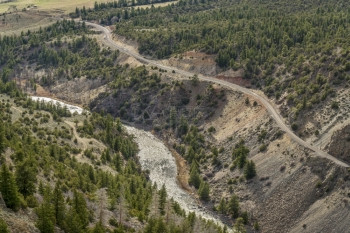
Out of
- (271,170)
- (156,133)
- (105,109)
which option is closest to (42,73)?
(105,109)

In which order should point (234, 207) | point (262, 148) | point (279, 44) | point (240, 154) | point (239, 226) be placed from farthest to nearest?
point (279, 44)
point (240, 154)
point (262, 148)
point (234, 207)
point (239, 226)

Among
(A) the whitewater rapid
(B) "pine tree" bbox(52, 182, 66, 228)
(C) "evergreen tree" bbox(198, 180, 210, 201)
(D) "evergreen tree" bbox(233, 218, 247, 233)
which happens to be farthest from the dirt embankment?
(B) "pine tree" bbox(52, 182, 66, 228)

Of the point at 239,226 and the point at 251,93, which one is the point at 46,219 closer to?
the point at 239,226

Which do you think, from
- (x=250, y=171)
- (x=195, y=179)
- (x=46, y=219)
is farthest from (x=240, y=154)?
(x=46, y=219)

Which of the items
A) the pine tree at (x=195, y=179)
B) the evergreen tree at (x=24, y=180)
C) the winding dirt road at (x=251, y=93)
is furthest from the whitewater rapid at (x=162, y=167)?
the evergreen tree at (x=24, y=180)

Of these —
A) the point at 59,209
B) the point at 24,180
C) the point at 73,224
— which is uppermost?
the point at 24,180

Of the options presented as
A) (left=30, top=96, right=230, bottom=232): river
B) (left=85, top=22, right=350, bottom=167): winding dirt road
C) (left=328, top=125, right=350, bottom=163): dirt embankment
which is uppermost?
(left=328, top=125, right=350, bottom=163): dirt embankment

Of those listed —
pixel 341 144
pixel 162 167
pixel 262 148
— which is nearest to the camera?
pixel 341 144

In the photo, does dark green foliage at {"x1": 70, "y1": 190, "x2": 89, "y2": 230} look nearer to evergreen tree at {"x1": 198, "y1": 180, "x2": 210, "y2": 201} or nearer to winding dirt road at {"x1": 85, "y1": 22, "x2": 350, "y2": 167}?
evergreen tree at {"x1": 198, "y1": 180, "x2": 210, "y2": 201}

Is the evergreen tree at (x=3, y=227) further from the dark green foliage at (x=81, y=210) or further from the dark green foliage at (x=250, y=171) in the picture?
the dark green foliage at (x=250, y=171)

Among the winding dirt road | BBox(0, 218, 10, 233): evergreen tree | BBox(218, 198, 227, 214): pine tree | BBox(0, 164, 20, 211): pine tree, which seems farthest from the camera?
BBox(218, 198, 227, 214): pine tree

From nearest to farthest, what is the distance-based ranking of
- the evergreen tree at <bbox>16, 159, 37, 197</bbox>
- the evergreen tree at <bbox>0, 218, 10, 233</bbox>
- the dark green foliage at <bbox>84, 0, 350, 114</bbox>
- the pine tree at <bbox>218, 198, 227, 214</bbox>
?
the evergreen tree at <bbox>0, 218, 10, 233</bbox> → the evergreen tree at <bbox>16, 159, 37, 197</bbox> → the pine tree at <bbox>218, 198, 227, 214</bbox> → the dark green foliage at <bbox>84, 0, 350, 114</bbox>
